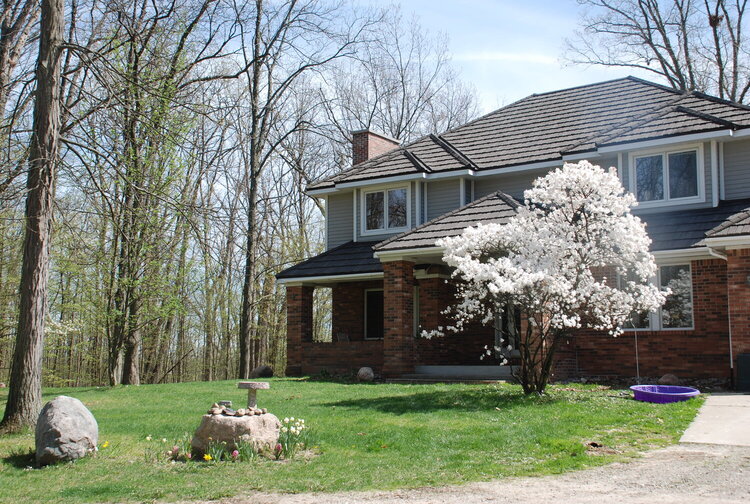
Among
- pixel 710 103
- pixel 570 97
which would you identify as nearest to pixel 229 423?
pixel 710 103

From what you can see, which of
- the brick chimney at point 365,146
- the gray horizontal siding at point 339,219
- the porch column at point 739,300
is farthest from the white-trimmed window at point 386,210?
the porch column at point 739,300

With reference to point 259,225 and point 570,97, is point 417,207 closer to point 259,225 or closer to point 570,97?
point 570,97

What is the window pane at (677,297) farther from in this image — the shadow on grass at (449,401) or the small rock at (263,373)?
the small rock at (263,373)

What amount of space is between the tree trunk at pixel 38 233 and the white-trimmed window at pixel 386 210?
11314 mm

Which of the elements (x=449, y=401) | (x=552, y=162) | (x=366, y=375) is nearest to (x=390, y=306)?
(x=366, y=375)

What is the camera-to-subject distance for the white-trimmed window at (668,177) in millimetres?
16312

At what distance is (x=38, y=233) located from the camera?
10586 mm

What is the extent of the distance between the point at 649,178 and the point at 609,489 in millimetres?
11839

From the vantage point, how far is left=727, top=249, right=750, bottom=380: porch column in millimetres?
13414

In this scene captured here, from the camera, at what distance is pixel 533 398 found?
38.3ft

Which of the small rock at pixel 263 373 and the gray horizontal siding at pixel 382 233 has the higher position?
the gray horizontal siding at pixel 382 233

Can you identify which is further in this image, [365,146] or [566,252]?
[365,146]

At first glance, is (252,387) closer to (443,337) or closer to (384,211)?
(443,337)

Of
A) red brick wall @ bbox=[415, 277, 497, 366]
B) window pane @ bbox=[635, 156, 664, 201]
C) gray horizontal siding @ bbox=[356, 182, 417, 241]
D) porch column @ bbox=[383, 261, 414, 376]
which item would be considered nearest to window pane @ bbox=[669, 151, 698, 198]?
window pane @ bbox=[635, 156, 664, 201]
